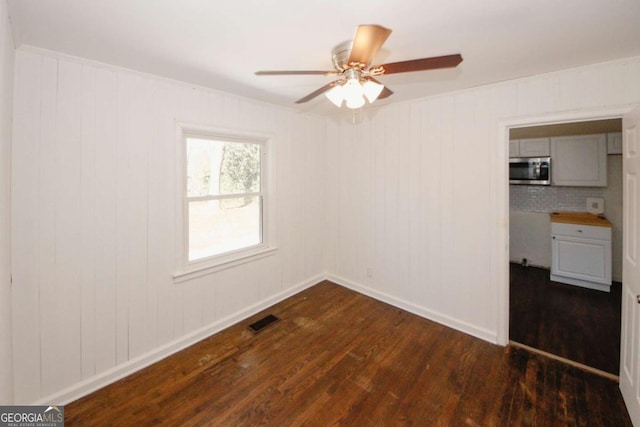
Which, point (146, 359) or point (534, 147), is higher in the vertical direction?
point (534, 147)

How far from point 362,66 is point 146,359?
2742 millimetres

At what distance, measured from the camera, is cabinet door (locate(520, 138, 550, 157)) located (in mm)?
4359

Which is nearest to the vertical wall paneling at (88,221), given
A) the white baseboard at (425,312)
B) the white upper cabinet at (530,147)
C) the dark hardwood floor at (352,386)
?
the dark hardwood floor at (352,386)

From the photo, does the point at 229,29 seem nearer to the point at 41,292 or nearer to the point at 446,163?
the point at 41,292

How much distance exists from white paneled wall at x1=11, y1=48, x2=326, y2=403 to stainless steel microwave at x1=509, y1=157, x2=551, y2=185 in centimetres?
447

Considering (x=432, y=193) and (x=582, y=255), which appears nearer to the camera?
(x=432, y=193)

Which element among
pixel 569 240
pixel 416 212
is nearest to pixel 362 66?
pixel 416 212

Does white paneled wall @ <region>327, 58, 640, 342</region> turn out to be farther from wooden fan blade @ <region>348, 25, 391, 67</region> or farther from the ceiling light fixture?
wooden fan blade @ <region>348, 25, 391, 67</region>

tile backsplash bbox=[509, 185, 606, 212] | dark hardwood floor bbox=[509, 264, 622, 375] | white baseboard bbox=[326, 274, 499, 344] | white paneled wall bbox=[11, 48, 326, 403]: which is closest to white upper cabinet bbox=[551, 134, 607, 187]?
tile backsplash bbox=[509, 185, 606, 212]

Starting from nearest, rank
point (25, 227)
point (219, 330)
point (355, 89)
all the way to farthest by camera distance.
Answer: point (355, 89)
point (25, 227)
point (219, 330)

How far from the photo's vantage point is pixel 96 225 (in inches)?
79.3

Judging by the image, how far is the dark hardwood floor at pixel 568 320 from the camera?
2411 mm

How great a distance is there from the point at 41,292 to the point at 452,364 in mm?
3087

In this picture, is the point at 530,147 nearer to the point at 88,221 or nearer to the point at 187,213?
the point at 187,213
